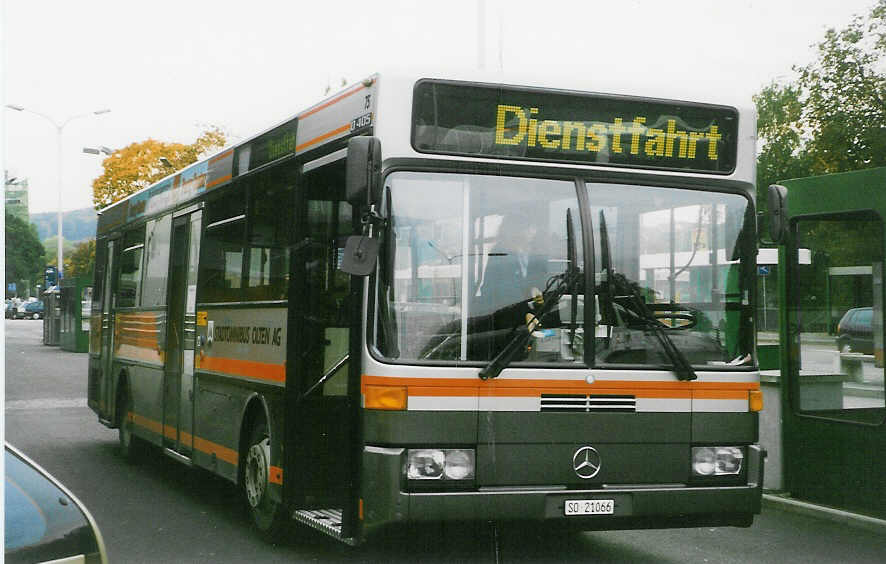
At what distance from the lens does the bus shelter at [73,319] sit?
92.5 feet

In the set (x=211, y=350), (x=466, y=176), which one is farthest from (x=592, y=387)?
(x=211, y=350)

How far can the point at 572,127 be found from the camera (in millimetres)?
6926

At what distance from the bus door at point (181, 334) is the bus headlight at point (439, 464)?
4265mm

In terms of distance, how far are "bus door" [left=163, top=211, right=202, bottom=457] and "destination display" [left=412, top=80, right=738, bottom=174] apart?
13.8 feet

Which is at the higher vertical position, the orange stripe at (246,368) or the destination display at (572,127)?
the destination display at (572,127)

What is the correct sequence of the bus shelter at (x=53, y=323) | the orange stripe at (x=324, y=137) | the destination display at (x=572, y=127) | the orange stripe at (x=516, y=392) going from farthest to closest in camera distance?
the bus shelter at (x=53, y=323) → the orange stripe at (x=324, y=137) → the destination display at (x=572, y=127) → the orange stripe at (x=516, y=392)

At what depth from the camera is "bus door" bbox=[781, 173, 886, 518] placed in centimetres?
884

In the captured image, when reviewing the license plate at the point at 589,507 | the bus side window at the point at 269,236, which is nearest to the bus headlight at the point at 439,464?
the license plate at the point at 589,507

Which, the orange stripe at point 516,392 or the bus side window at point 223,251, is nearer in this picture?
the orange stripe at point 516,392

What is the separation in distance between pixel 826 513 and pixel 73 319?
78.1ft

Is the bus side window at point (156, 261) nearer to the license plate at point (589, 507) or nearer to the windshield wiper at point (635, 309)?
the windshield wiper at point (635, 309)

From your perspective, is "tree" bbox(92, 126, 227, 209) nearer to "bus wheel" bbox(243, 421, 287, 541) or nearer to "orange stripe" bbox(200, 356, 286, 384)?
"orange stripe" bbox(200, 356, 286, 384)

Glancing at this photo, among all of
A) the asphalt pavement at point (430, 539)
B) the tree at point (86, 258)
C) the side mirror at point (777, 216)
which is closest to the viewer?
the side mirror at point (777, 216)

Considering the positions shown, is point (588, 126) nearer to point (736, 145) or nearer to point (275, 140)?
point (736, 145)
